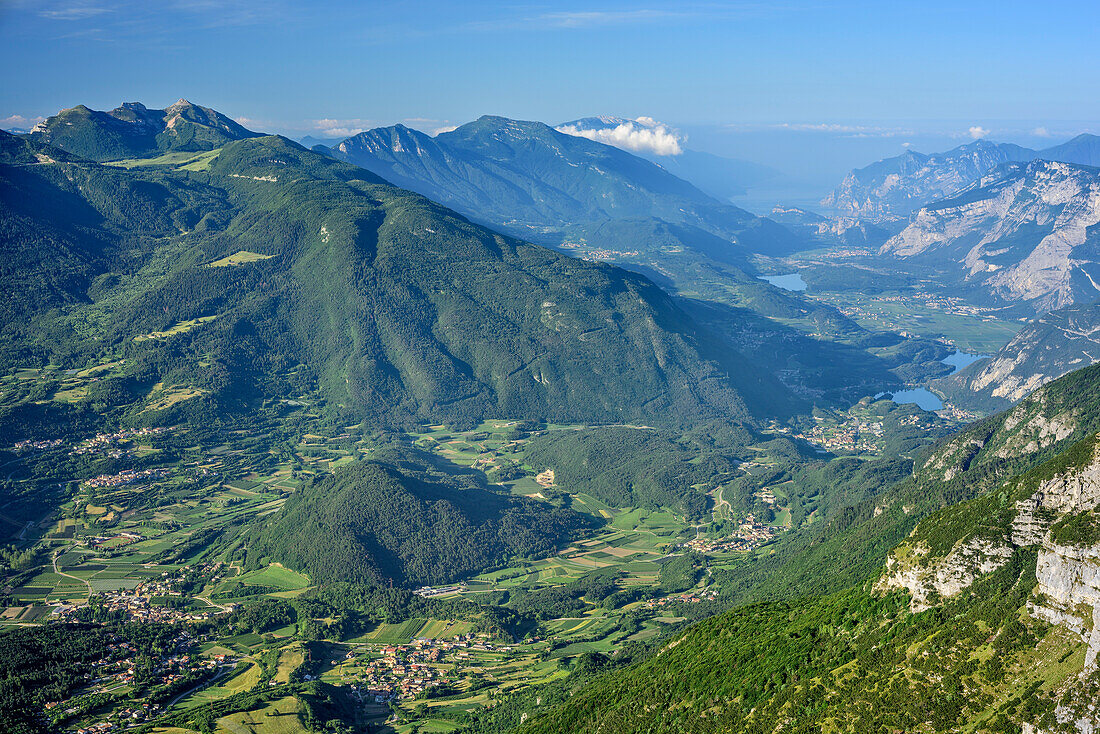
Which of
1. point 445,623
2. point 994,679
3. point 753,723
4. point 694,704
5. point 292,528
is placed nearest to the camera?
point 994,679

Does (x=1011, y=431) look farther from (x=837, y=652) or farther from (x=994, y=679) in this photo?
(x=994, y=679)

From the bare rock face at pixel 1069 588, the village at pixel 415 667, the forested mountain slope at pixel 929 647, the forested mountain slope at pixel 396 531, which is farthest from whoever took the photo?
the forested mountain slope at pixel 396 531

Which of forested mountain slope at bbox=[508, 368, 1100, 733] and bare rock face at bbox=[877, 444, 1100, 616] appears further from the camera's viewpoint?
bare rock face at bbox=[877, 444, 1100, 616]

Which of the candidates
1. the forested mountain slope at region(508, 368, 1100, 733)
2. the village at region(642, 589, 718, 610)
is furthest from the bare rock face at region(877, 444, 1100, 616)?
the village at region(642, 589, 718, 610)

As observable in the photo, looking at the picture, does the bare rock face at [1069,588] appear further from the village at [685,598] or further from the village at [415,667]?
the village at [685,598]

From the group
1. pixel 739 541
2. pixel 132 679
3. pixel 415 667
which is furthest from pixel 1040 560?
pixel 739 541

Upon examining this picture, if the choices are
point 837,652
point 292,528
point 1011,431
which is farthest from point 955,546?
point 292,528

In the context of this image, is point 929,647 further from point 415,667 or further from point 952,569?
point 415,667

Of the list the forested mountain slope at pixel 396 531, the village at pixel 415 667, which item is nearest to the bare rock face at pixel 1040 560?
the village at pixel 415 667

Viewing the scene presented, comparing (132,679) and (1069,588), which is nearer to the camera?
(1069,588)

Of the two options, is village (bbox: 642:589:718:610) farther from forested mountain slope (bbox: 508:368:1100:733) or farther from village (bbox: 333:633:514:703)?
forested mountain slope (bbox: 508:368:1100:733)

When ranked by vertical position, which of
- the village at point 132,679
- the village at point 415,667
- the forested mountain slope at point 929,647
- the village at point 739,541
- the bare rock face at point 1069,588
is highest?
the bare rock face at point 1069,588
